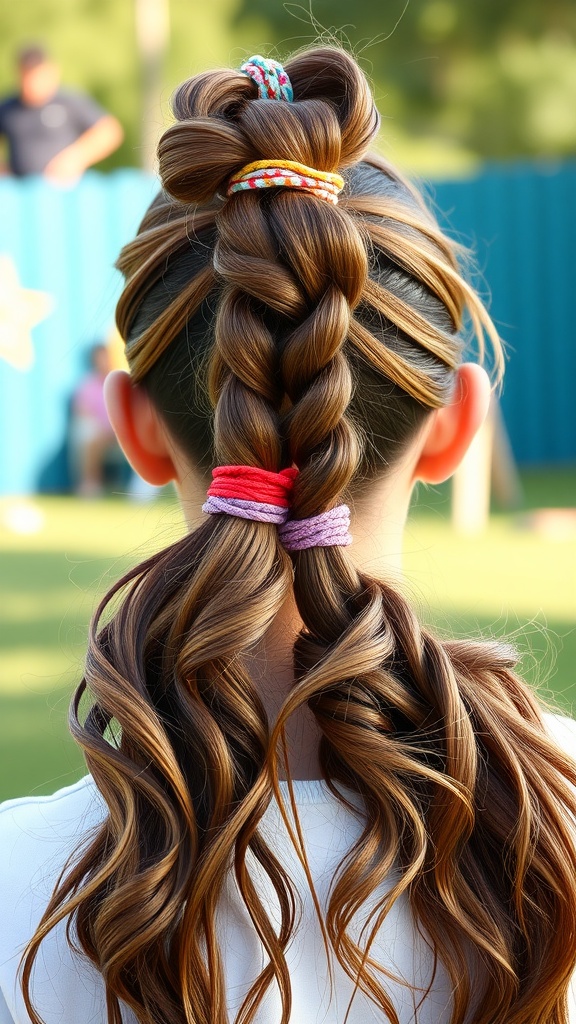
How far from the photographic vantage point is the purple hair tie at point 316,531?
1049 mm

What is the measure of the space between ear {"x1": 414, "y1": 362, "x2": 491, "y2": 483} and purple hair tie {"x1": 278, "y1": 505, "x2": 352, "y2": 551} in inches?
10.5

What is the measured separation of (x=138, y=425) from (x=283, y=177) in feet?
1.14

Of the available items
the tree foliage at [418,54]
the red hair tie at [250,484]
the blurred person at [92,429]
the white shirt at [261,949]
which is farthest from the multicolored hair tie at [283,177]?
the tree foliage at [418,54]

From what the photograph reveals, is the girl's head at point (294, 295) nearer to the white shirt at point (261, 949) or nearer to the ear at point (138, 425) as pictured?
the ear at point (138, 425)

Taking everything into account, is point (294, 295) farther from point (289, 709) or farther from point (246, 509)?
point (289, 709)

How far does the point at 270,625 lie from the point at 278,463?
16cm

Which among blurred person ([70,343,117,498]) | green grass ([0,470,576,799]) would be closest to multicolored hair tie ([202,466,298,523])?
green grass ([0,470,576,799])

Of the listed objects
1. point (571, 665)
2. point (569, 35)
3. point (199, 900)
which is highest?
point (569, 35)

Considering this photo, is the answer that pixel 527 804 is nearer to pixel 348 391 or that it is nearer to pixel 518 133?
pixel 348 391

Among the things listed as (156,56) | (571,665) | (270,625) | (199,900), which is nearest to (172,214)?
(270,625)

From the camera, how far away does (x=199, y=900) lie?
0.99m

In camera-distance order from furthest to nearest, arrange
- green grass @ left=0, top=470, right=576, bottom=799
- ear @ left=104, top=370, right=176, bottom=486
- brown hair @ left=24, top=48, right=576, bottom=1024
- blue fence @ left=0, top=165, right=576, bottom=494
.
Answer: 1. blue fence @ left=0, top=165, right=576, bottom=494
2. green grass @ left=0, top=470, right=576, bottom=799
3. ear @ left=104, top=370, right=176, bottom=486
4. brown hair @ left=24, top=48, right=576, bottom=1024

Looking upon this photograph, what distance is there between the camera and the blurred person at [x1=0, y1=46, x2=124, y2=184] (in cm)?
845

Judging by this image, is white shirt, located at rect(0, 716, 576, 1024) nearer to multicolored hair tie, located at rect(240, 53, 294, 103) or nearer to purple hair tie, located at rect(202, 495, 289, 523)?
purple hair tie, located at rect(202, 495, 289, 523)
